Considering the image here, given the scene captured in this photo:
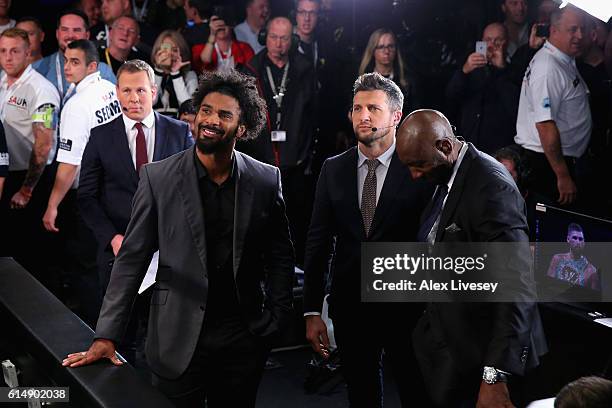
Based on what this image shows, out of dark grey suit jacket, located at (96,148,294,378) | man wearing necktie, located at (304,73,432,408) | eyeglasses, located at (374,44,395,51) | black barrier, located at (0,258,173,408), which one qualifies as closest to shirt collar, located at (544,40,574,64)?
eyeglasses, located at (374,44,395,51)

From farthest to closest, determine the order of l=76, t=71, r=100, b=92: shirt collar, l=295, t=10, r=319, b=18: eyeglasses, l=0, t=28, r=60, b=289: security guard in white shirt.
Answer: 1. l=295, t=10, r=319, b=18: eyeglasses
2. l=0, t=28, r=60, b=289: security guard in white shirt
3. l=76, t=71, r=100, b=92: shirt collar

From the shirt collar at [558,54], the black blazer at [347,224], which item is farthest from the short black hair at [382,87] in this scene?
the shirt collar at [558,54]

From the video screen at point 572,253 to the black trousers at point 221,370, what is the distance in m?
1.40

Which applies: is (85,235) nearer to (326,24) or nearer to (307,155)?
(307,155)

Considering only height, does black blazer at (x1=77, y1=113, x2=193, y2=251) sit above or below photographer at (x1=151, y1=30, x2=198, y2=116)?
below

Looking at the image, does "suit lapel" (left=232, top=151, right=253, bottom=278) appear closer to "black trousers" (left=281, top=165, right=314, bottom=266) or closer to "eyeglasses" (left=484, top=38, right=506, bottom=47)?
"black trousers" (left=281, top=165, right=314, bottom=266)

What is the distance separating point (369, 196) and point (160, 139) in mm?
1043

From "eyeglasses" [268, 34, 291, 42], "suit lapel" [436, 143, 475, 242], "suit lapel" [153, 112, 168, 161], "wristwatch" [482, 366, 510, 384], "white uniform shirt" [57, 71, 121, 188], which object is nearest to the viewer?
"wristwatch" [482, 366, 510, 384]

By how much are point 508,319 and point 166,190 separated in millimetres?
1077

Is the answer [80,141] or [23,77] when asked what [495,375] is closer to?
[80,141]

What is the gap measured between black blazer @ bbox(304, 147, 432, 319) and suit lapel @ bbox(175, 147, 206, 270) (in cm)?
60

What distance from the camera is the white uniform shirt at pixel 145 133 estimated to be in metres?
3.59

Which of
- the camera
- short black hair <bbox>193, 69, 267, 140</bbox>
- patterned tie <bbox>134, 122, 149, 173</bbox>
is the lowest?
patterned tie <bbox>134, 122, 149, 173</bbox>

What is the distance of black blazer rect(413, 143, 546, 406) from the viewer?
2.33 metres
